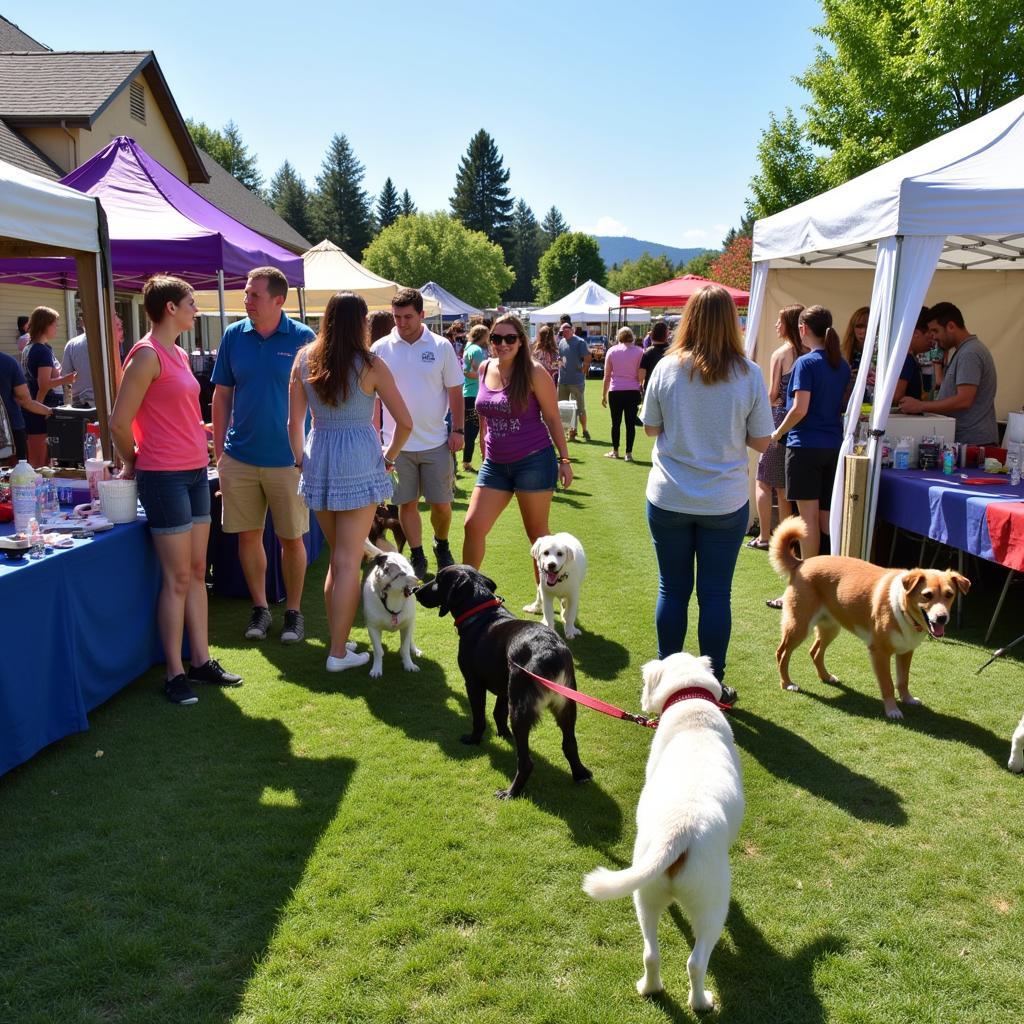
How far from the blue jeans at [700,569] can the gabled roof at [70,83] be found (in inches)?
637

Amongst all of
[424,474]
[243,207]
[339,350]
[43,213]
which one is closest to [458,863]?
[339,350]

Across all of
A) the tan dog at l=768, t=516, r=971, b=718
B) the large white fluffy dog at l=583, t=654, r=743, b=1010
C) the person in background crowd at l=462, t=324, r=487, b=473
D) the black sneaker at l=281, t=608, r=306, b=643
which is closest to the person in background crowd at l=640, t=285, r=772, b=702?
the tan dog at l=768, t=516, r=971, b=718

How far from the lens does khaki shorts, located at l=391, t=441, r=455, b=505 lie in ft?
18.5

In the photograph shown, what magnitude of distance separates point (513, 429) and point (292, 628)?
1.86 metres

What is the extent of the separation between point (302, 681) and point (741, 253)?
44799 mm

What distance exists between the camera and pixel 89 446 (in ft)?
16.9

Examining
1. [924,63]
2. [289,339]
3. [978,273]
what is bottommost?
[289,339]

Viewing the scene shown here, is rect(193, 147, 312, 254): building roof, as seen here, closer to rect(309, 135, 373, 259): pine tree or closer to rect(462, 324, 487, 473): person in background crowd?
rect(462, 324, 487, 473): person in background crowd

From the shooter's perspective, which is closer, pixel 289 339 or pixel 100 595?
pixel 100 595

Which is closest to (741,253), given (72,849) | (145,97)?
(145,97)

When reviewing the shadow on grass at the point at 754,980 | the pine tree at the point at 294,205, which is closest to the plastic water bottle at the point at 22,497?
the shadow on grass at the point at 754,980

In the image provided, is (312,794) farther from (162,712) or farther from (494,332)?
(494,332)

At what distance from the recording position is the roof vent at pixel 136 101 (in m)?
17.7

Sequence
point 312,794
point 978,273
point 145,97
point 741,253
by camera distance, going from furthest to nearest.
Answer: point 741,253 < point 145,97 < point 978,273 < point 312,794
